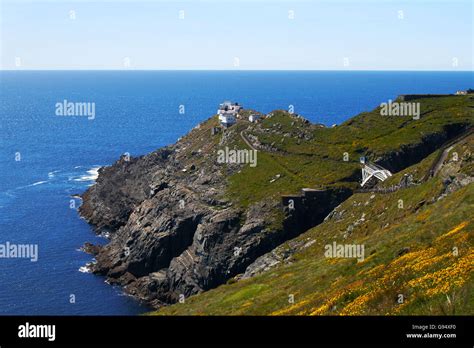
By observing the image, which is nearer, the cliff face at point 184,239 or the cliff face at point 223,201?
the cliff face at point 184,239

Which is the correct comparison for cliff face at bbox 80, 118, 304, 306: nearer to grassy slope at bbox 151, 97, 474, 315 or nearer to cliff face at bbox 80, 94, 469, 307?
cliff face at bbox 80, 94, 469, 307

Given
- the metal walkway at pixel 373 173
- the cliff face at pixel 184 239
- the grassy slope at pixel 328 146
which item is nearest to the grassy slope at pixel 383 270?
the metal walkway at pixel 373 173

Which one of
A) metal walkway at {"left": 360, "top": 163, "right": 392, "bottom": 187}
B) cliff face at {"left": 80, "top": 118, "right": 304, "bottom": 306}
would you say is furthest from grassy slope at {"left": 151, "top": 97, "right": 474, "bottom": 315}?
cliff face at {"left": 80, "top": 118, "right": 304, "bottom": 306}

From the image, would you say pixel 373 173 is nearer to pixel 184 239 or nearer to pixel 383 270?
pixel 184 239

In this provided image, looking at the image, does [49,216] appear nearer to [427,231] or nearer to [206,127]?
[206,127]

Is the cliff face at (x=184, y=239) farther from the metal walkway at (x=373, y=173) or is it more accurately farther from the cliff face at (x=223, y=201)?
the metal walkway at (x=373, y=173)

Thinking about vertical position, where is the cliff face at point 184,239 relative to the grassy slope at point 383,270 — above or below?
below

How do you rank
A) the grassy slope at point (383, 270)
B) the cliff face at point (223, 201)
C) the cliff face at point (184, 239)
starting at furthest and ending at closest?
1. the cliff face at point (223, 201)
2. the cliff face at point (184, 239)
3. the grassy slope at point (383, 270)
